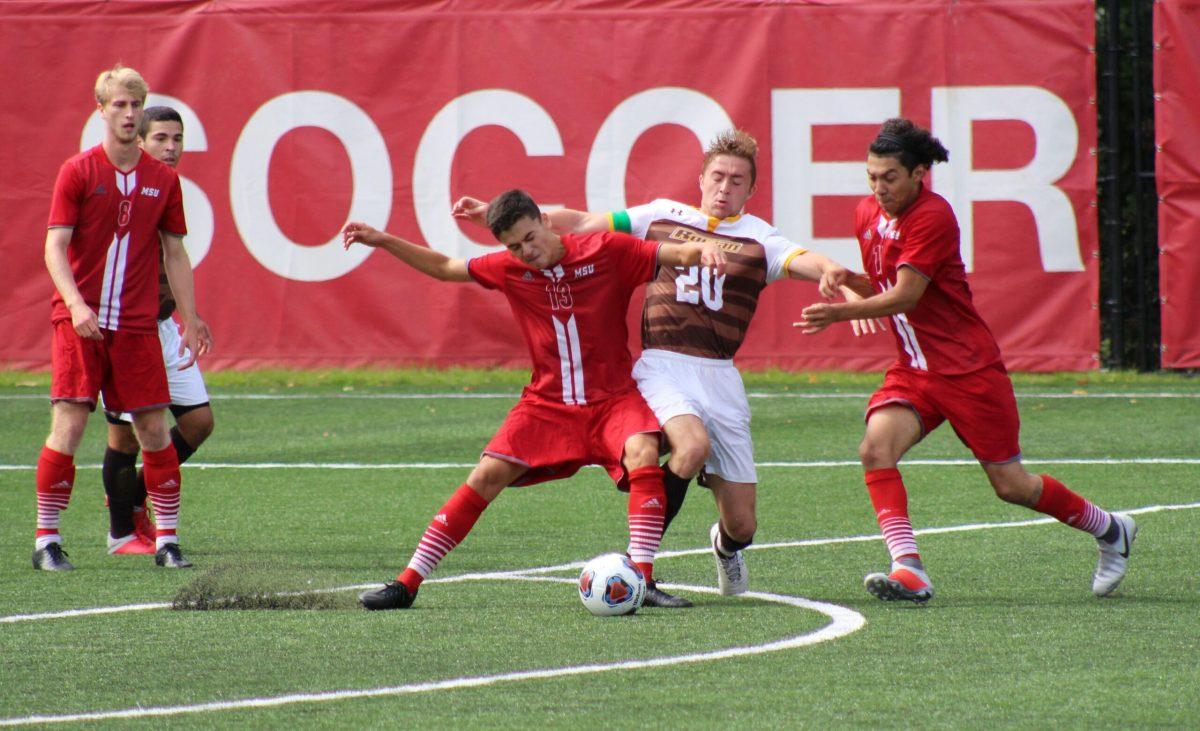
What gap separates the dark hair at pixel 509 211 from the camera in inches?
255

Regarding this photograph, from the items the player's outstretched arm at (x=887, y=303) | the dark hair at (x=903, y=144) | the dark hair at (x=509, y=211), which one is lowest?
the player's outstretched arm at (x=887, y=303)

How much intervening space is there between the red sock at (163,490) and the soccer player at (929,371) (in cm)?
303

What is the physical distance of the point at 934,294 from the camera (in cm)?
688

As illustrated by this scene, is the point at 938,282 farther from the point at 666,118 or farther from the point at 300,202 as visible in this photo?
the point at 300,202

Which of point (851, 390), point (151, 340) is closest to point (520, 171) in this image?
point (851, 390)

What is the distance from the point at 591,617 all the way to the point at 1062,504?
1987 mm

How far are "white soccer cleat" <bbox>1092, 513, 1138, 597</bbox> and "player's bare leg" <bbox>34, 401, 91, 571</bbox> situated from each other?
425cm

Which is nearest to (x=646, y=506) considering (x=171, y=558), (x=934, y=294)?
(x=934, y=294)

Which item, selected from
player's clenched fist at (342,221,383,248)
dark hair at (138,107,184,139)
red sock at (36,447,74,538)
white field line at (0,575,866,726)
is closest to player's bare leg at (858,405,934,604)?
white field line at (0,575,866,726)

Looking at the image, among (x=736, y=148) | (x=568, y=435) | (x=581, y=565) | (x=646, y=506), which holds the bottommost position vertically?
(x=581, y=565)

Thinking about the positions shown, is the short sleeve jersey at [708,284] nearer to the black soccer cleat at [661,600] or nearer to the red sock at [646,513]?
the red sock at [646,513]

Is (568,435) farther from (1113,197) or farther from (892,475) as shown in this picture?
(1113,197)

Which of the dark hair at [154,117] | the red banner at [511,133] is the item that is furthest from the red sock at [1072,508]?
the red banner at [511,133]

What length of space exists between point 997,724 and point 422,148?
480 inches
